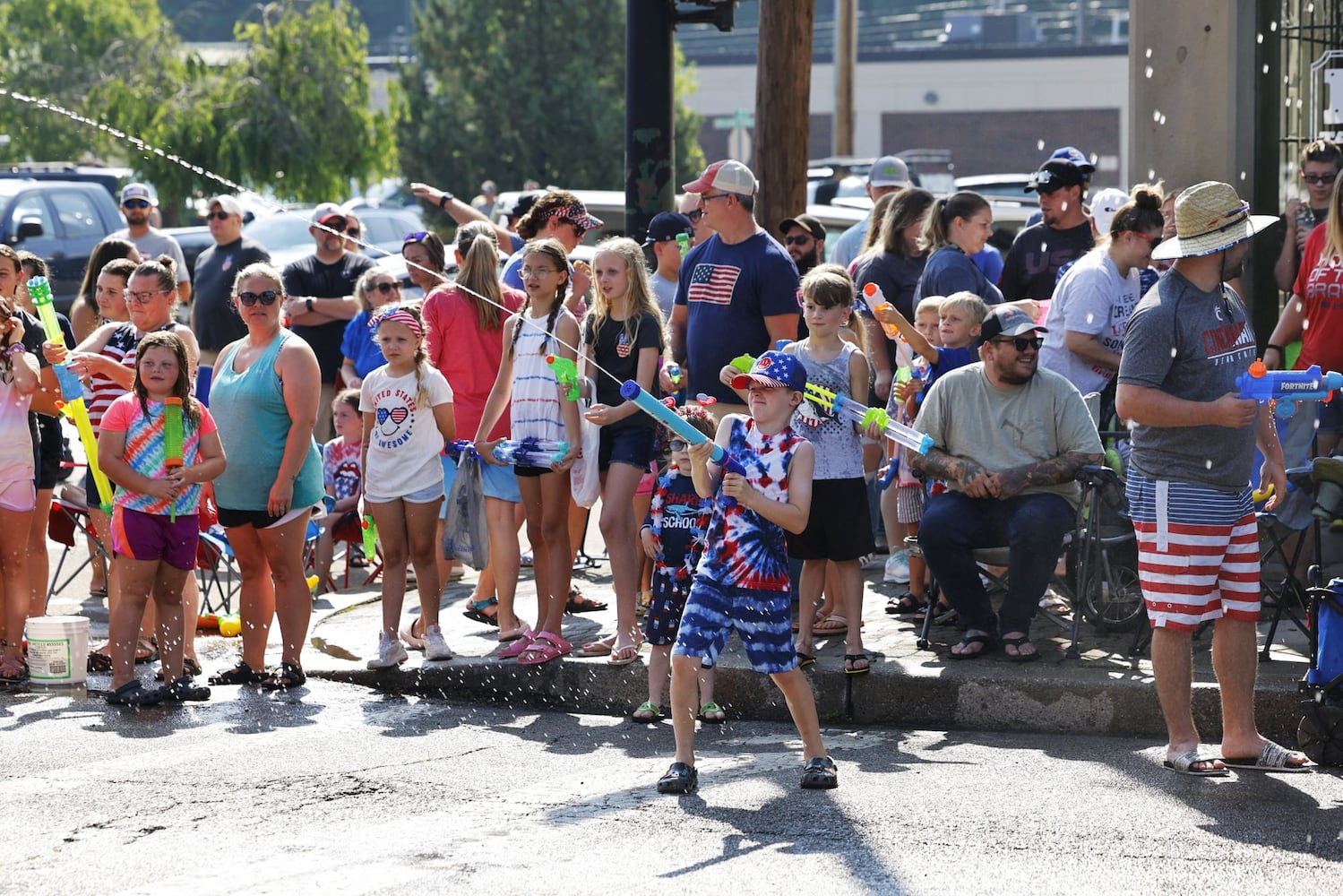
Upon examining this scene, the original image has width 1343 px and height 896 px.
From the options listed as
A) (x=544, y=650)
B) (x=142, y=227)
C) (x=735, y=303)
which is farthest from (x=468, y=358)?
(x=142, y=227)

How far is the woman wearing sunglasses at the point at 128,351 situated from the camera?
824 centimetres

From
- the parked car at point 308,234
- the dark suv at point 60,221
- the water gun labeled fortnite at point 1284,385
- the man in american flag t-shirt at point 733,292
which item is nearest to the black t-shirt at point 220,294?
the man in american flag t-shirt at point 733,292

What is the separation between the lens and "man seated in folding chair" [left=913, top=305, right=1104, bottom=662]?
7.56 metres

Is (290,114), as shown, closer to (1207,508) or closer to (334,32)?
(334,32)

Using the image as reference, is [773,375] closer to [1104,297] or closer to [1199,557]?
[1199,557]

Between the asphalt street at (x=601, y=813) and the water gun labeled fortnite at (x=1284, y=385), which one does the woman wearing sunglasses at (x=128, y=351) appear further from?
the water gun labeled fortnite at (x=1284, y=385)

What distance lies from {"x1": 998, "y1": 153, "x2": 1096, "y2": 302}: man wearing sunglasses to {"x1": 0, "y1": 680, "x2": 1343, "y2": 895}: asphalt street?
3219 millimetres

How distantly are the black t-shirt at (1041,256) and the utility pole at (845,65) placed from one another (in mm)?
19223

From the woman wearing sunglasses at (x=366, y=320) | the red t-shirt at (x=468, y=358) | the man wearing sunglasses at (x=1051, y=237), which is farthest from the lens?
the woman wearing sunglasses at (x=366, y=320)

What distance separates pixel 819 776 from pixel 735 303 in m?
2.54

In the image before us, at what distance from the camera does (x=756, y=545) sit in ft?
20.7

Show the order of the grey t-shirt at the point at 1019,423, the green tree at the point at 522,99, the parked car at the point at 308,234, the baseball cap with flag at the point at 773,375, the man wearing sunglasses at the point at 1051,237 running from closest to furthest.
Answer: the baseball cap with flag at the point at 773,375, the grey t-shirt at the point at 1019,423, the man wearing sunglasses at the point at 1051,237, the parked car at the point at 308,234, the green tree at the point at 522,99

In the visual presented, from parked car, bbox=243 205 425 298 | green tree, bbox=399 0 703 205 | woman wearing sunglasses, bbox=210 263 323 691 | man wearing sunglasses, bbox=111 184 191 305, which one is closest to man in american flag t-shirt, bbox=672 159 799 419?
woman wearing sunglasses, bbox=210 263 323 691

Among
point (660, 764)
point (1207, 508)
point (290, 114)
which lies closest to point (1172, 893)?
point (1207, 508)
